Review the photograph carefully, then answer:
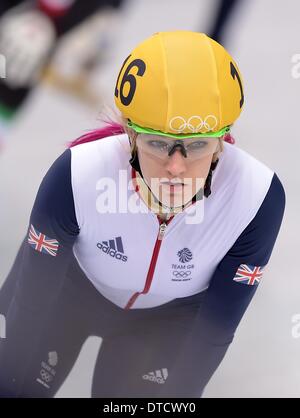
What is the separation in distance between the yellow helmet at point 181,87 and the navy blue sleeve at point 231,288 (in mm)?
290

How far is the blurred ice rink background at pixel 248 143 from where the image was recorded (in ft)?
9.56

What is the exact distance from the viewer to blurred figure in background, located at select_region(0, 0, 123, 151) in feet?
12.4

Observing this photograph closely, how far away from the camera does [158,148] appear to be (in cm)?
196

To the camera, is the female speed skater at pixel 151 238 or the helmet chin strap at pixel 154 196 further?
the helmet chin strap at pixel 154 196

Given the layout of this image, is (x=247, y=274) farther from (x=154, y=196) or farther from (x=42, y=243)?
(x=42, y=243)

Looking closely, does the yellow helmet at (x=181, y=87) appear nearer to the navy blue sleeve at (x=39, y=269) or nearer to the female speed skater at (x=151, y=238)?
the female speed skater at (x=151, y=238)

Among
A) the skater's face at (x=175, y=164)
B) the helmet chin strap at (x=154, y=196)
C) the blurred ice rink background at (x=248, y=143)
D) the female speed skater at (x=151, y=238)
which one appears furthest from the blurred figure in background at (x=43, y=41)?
the skater's face at (x=175, y=164)

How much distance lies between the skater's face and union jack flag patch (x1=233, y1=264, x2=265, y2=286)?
0.28 m

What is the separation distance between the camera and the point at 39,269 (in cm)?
220

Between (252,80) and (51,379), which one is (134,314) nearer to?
(51,379)

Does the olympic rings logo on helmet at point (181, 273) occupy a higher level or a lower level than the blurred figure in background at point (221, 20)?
lower

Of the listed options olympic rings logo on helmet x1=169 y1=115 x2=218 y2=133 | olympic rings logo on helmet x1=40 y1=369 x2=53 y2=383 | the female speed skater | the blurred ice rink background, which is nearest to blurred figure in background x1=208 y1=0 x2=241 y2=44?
the blurred ice rink background

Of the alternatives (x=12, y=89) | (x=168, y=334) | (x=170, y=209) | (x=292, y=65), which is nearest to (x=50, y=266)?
(x=170, y=209)
